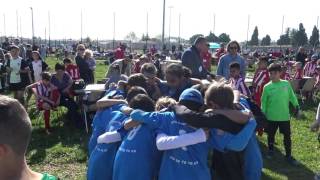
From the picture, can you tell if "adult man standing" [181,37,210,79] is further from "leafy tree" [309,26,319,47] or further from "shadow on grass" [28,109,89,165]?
"leafy tree" [309,26,319,47]

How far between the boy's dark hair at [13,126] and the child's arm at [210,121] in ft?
6.87

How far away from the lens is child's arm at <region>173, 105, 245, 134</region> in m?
3.76

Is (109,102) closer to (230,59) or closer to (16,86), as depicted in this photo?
(230,59)

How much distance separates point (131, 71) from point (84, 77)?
1.31 metres

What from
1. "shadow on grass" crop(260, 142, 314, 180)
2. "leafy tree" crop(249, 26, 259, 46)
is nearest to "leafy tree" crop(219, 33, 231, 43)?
"leafy tree" crop(249, 26, 259, 46)

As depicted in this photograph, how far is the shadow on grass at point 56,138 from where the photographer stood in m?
8.19

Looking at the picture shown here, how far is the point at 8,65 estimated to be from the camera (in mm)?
12016

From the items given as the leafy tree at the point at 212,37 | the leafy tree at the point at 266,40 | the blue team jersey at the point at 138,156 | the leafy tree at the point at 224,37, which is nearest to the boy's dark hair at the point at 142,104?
the blue team jersey at the point at 138,156

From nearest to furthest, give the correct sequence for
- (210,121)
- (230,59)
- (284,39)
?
(210,121)
(230,59)
(284,39)

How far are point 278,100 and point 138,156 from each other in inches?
160

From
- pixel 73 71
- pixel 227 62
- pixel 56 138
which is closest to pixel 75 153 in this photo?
pixel 56 138

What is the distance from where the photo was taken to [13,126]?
70.7 inches

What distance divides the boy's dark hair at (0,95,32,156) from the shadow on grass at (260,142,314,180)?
5.77 meters

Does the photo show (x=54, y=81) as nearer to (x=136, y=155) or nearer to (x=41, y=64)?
(x=41, y=64)
